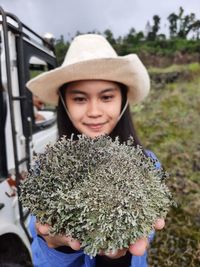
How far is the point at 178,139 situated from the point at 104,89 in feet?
9.90

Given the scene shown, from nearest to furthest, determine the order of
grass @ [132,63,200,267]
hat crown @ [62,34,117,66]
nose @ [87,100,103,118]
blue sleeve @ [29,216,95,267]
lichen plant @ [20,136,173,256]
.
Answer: lichen plant @ [20,136,173,256]
blue sleeve @ [29,216,95,267]
nose @ [87,100,103,118]
hat crown @ [62,34,117,66]
grass @ [132,63,200,267]

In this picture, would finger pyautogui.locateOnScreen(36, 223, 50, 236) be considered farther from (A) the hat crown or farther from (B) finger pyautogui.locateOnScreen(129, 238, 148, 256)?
(A) the hat crown

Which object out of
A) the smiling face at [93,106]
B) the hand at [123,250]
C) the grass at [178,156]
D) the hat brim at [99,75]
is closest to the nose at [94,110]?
the smiling face at [93,106]

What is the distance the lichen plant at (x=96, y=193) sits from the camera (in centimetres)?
78

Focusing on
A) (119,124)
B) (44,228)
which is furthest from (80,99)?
(44,228)

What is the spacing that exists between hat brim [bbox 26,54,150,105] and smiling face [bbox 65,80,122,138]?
3 cm

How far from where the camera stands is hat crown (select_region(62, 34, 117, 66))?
63.1 inches

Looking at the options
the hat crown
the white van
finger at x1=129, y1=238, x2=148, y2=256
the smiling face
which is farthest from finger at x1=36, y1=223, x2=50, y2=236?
the white van

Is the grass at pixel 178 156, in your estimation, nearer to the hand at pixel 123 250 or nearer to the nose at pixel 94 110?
the nose at pixel 94 110

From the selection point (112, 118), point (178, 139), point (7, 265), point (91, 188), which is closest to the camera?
point (91, 188)

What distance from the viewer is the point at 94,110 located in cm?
144

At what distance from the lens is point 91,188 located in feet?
2.64

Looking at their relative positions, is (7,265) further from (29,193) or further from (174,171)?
(174,171)

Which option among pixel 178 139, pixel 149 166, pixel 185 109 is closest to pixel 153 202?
pixel 149 166
